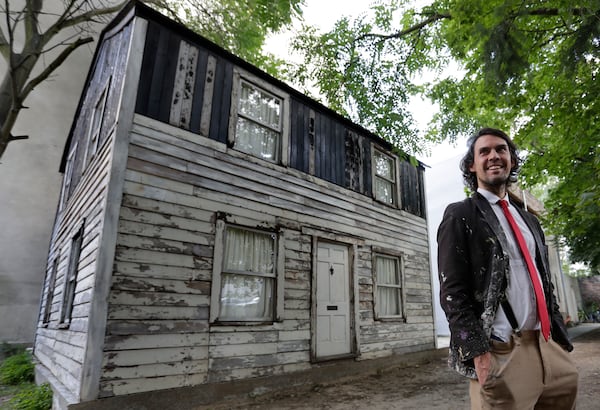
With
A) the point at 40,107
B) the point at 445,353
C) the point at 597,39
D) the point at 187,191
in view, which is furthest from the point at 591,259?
the point at 40,107

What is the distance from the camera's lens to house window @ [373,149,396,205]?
31.5 ft

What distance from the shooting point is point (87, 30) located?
1121 cm

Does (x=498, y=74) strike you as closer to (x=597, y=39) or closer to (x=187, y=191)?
(x=597, y=39)

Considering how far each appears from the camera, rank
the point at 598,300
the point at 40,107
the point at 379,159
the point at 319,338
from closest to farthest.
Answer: the point at 319,338, the point at 379,159, the point at 40,107, the point at 598,300

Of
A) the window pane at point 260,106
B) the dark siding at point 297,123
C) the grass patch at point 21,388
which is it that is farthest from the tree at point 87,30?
the grass patch at point 21,388

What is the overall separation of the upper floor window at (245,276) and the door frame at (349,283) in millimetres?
870

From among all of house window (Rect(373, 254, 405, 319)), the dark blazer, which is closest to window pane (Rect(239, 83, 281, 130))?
house window (Rect(373, 254, 405, 319))

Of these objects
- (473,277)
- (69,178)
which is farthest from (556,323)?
(69,178)

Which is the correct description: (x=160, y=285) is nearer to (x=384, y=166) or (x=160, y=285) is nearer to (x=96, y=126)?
(x=96, y=126)

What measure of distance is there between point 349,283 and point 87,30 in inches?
440

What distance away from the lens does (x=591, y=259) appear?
49.1 ft

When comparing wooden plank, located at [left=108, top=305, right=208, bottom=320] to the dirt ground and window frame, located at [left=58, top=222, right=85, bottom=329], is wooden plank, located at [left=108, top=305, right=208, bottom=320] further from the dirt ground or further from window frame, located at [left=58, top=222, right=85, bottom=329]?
window frame, located at [left=58, top=222, right=85, bottom=329]

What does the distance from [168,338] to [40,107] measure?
14020 millimetres

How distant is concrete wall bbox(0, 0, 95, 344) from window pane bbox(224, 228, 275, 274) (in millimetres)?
10876
